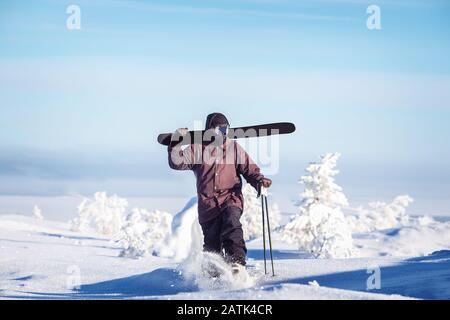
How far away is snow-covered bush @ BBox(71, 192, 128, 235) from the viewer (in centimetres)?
3117

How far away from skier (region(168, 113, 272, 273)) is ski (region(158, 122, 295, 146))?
68 mm

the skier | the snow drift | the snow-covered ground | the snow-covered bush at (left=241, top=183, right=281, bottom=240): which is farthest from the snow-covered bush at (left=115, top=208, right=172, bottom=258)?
the skier

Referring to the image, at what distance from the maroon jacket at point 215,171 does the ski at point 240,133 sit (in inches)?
3.5

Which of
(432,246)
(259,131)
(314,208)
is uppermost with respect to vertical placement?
(259,131)

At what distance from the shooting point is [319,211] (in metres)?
21.2

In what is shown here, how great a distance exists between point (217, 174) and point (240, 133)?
0.71m

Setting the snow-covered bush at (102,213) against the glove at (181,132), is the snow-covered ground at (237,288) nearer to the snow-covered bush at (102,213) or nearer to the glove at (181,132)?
the glove at (181,132)

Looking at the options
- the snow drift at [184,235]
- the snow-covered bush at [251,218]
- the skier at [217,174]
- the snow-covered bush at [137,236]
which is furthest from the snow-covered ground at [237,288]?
the snow-covered bush at [251,218]

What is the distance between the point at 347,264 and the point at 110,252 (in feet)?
30.9

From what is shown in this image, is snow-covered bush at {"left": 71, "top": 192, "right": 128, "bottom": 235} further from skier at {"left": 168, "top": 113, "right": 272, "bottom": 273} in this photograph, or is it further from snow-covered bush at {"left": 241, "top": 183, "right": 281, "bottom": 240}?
skier at {"left": 168, "top": 113, "right": 272, "bottom": 273}

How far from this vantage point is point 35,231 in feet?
80.1
